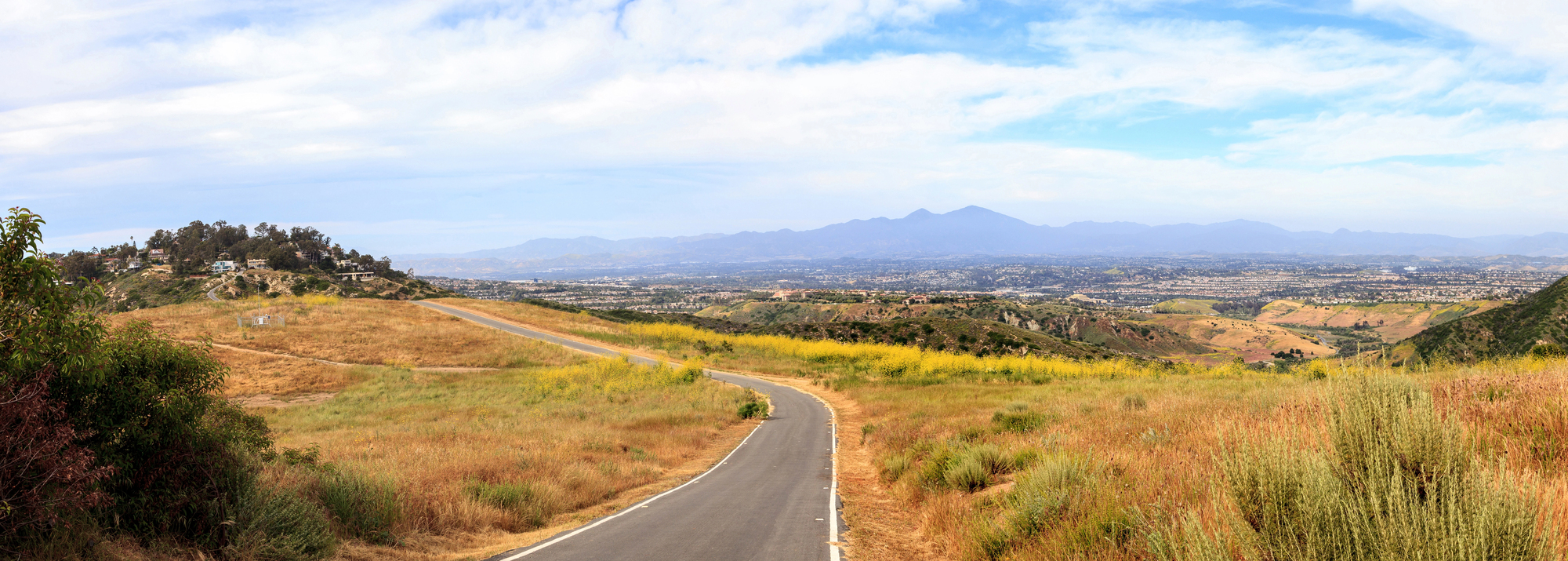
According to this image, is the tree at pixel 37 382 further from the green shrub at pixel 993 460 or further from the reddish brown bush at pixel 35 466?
the green shrub at pixel 993 460

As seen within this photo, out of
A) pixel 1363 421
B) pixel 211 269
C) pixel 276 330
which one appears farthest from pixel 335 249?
pixel 1363 421

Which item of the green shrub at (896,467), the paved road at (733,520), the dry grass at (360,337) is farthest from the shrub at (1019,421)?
the dry grass at (360,337)

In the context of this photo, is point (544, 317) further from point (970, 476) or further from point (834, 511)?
point (970, 476)

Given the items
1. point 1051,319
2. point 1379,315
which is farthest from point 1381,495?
point 1379,315

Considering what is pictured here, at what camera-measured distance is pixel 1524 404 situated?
6664 mm

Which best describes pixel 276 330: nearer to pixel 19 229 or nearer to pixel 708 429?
pixel 708 429

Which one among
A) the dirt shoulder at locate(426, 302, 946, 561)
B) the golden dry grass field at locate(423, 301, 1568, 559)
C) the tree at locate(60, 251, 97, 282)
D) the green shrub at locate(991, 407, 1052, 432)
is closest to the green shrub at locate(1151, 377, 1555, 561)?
the golden dry grass field at locate(423, 301, 1568, 559)

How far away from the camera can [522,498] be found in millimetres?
11180

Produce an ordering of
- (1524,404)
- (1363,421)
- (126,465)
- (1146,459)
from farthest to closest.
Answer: (1146,459) → (1524,404) → (126,465) → (1363,421)

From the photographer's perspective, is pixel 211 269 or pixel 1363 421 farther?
pixel 211 269

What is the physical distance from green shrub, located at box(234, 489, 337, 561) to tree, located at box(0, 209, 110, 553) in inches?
61.6

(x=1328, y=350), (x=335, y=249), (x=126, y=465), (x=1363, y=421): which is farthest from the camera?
(x=335, y=249)

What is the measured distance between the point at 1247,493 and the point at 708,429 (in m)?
20.7

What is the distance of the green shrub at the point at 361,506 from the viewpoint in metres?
8.59
